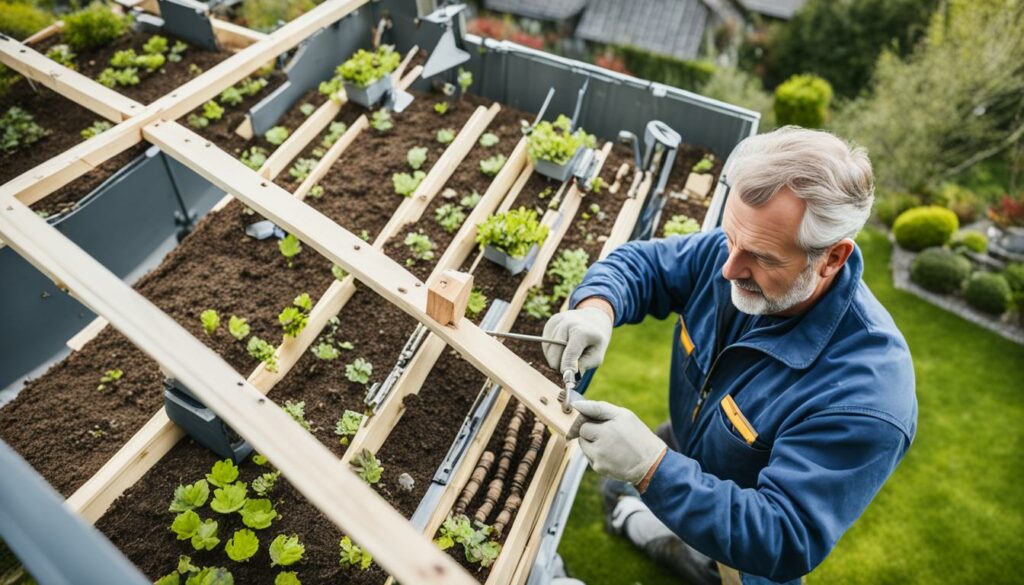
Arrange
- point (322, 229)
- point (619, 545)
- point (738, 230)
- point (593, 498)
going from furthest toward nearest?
point (593, 498), point (619, 545), point (322, 229), point (738, 230)

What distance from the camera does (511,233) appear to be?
11.8 feet

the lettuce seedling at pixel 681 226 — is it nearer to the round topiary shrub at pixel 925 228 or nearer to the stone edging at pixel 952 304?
the stone edging at pixel 952 304

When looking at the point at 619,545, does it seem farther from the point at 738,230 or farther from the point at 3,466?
the point at 3,466

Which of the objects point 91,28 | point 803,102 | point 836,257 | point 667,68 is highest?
point 836,257

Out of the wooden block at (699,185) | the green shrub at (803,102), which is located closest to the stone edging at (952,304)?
the green shrub at (803,102)

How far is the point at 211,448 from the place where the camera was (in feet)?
9.27

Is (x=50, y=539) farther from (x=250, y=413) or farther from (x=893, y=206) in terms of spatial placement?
(x=893, y=206)

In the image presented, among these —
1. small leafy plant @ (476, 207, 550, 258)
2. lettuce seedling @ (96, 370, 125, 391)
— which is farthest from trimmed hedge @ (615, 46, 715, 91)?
lettuce seedling @ (96, 370, 125, 391)

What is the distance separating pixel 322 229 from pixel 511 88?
9.47 feet

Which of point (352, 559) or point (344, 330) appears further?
point (344, 330)

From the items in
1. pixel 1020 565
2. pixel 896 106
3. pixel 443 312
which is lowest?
pixel 1020 565

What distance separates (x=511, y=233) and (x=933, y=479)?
533 cm

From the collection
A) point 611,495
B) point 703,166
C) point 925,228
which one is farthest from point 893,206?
point 611,495

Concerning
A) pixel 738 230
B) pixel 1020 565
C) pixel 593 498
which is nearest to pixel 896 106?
pixel 1020 565
